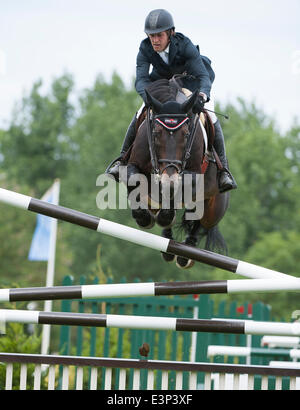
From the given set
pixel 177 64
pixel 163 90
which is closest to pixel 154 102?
pixel 163 90

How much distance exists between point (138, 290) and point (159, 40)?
194 centimetres

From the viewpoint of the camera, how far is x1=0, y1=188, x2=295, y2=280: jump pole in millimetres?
4051

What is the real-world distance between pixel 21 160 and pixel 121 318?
118 ft

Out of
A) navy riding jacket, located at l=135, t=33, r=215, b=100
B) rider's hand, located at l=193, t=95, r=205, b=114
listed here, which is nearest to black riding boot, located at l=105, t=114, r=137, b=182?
navy riding jacket, located at l=135, t=33, r=215, b=100

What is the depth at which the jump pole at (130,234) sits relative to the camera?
4.05 m

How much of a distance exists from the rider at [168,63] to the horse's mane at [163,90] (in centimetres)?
9

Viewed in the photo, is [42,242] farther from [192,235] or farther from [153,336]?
[192,235]

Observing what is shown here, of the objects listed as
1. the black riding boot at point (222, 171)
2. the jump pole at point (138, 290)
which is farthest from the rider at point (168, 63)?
the jump pole at point (138, 290)

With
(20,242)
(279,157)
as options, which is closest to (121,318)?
(20,242)

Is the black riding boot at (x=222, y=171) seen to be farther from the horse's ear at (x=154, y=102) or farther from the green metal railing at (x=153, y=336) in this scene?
the green metal railing at (x=153, y=336)

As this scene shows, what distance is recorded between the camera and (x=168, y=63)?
507cm

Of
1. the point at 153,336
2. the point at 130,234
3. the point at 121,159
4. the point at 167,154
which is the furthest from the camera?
the point at 153,336

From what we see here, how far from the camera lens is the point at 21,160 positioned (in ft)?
128

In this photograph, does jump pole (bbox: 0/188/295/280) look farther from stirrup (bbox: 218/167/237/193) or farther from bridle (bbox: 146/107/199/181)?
stirrup (bbox: 218/167/237/193)
